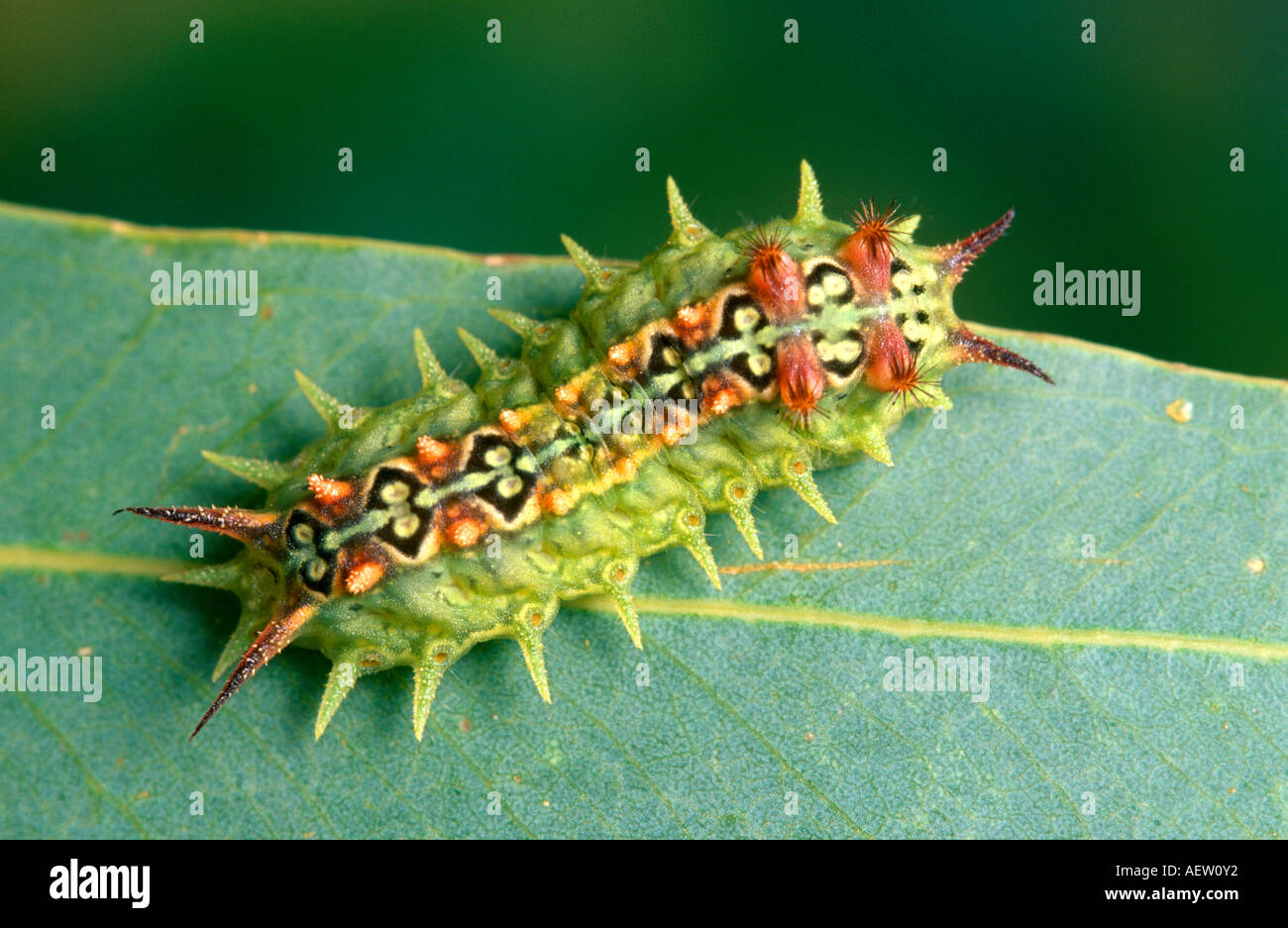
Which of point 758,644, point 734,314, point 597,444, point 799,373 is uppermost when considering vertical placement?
point 734,314

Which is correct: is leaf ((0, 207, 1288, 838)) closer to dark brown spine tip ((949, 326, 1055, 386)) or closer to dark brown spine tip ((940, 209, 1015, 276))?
dark brown spine tip ((949, 326, 1055, 386))

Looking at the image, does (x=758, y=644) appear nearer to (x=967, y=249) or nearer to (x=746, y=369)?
(x=746, y=369)

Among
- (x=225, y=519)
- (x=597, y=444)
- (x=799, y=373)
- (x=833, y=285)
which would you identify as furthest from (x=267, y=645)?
(x=833, y=285)

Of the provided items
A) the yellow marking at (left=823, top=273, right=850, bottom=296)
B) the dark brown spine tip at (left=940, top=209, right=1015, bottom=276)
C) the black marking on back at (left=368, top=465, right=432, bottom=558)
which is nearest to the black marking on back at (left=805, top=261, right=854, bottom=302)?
the yellow marking at (left=823, top=273, right=850, bottom=296)

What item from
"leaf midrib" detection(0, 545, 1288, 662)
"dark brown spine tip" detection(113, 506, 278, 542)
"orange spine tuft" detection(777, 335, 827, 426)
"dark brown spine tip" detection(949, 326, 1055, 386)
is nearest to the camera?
"orange spine tuft" detection(777, 335, 827, 426)
